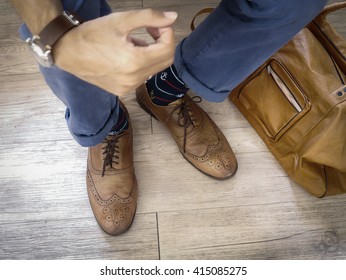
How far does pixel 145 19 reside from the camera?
42 cm

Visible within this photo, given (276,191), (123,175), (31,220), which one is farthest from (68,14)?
(276,191)

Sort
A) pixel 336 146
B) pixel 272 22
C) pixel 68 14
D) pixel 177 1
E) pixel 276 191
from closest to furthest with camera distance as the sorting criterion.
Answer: pixel 68 14 → pixel 272 22 → pixel 336 146 → pixel 276 191 → pixel 177 1

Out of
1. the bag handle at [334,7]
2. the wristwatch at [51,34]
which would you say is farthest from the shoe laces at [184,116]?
the wristwatch at [51,34]

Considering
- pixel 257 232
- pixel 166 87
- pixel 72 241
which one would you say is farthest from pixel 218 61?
pixel 72 241

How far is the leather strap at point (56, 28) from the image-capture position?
0.47m

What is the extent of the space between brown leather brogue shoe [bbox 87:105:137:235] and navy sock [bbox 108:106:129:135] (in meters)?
0.01

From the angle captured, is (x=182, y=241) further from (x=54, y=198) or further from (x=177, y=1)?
(x=177, y=1)

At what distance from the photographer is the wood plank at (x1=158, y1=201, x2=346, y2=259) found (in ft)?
2.92

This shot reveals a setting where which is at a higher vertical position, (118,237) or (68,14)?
(68,14)

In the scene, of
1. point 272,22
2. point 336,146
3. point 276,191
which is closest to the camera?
point 272,22

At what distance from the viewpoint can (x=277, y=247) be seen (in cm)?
90

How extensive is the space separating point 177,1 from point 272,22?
29.2 inches

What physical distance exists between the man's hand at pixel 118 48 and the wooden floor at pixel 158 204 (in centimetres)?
52

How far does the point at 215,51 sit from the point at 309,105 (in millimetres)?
328
